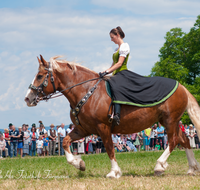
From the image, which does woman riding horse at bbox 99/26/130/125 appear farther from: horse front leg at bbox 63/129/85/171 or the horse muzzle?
the horse muzzle

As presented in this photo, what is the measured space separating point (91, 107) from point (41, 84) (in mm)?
1280

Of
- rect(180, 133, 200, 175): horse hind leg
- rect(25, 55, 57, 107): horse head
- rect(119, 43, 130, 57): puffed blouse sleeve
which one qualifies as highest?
rect(119, 43, 130, 57): puffed blouse sleeve

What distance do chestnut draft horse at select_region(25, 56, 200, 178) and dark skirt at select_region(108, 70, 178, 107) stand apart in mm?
146

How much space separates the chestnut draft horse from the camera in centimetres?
703

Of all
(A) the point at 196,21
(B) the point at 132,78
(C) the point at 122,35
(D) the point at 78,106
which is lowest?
(D) the point at 78,106

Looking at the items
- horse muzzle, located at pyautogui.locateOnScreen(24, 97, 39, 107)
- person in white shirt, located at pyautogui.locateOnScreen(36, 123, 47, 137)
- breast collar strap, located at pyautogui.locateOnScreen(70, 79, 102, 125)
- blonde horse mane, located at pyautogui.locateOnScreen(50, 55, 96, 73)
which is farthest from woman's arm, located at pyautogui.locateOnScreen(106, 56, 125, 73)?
person in white shirt, located at pyautogui.locateOnScreen(36, 123, 47, 137)

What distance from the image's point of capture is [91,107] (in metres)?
7.02

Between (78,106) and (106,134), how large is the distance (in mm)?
897

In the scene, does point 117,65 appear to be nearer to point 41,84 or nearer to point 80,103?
point 80,103

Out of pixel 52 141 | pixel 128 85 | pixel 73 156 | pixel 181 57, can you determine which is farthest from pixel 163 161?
pixel 181 57

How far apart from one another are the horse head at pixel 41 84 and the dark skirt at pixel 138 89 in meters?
1.37

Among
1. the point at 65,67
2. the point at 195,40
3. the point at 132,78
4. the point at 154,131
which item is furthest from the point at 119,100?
the point at 195,40

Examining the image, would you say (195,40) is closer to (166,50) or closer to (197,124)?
(166,50)

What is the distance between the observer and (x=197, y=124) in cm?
776
